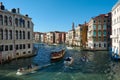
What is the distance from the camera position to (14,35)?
154 feet

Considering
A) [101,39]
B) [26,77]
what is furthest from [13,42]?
[101,39]

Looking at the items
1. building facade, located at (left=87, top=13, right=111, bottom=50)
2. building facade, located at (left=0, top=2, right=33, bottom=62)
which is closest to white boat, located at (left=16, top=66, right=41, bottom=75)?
building facade, located at (left=0, top=2, right=33, bottom=62)

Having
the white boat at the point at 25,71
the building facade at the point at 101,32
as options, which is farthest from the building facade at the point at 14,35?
the building facade at the point at 101,32

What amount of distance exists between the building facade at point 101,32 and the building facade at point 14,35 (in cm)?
3559

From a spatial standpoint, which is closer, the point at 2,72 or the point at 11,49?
the point at 2,72

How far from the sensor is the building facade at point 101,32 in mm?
82625

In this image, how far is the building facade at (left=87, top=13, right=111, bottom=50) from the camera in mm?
82625

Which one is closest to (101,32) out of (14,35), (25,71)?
(14,35)

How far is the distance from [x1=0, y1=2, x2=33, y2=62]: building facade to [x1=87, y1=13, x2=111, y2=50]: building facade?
35.6 m

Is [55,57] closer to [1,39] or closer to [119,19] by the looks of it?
[1,39]

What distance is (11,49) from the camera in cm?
4528

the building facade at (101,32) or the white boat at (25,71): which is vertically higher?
the building facade at (101,32)

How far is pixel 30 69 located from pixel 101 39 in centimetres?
5492

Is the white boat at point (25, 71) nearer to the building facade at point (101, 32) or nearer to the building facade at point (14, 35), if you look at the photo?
the building facade at point (14, 35)
